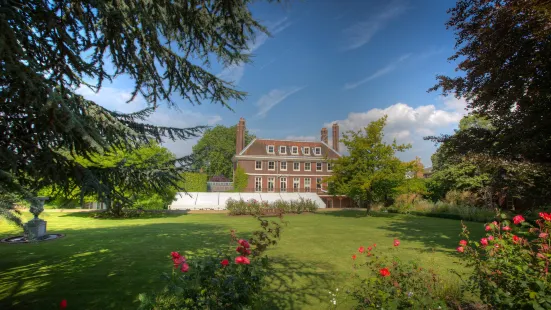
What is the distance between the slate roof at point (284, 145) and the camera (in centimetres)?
4291

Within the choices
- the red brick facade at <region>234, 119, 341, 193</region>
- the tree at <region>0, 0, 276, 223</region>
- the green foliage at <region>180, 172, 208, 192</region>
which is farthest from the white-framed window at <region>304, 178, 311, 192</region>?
the tree at <region>0, 0, 276, 223</region>

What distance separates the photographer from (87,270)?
6770 mm

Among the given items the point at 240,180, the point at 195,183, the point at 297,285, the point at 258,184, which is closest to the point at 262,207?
the point at 195,183

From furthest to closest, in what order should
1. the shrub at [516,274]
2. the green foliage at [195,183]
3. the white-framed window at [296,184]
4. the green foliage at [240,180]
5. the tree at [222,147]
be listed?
the tree at [222,147], the white-framed window at [296,184], the green foliage at [240,180], the green foliage at [195,183], the shrub at [516,274]

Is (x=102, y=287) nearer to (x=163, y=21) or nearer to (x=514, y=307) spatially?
(x=163, y=21)

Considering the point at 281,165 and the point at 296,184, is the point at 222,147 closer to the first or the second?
the point at 281,165

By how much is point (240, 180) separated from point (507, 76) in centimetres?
3474

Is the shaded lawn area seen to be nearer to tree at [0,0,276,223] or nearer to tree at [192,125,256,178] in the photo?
tree at [0,0,276,223]

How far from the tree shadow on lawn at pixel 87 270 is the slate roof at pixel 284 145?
104 feet

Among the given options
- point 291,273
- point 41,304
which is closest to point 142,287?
point 41,304

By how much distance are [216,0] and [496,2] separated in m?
8.03

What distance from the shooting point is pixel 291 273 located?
6.54 metres

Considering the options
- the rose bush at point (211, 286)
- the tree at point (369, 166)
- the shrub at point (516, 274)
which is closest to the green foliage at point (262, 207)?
the tree at point (369, 166)

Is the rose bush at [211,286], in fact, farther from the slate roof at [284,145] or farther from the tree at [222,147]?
the tree at [222,147]
